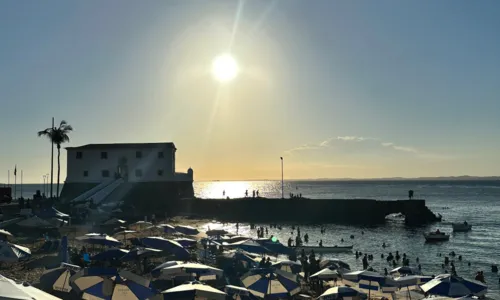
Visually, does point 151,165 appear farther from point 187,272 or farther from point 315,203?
point 187,272

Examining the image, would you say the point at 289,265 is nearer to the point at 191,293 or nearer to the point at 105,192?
the point at 191,293

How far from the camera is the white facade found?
7450cm

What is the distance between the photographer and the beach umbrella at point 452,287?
18.9 m

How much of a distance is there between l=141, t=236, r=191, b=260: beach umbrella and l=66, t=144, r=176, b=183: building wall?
153 ft

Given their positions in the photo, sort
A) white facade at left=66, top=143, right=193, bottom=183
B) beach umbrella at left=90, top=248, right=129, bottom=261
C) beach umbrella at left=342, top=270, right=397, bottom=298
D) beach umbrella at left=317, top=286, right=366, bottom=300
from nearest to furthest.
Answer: beach umbrella at left=317, top=286, right=366, bottom=300 < beach umbrella at left=342, top=270, right=397, bottom=298 < beach umbrella at left=90, top=248, right=129, bottom=261 < white facade at left=66, top=143, right=193, bottom=183

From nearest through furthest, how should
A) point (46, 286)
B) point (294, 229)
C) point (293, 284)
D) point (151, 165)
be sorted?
point (46, 286) < point (293, 284) < point (294, 229) < point (151, 165)

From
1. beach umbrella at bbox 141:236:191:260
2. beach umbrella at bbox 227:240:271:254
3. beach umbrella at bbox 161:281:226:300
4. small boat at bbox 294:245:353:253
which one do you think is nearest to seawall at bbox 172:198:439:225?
small boat at bbox 294:245:353:253

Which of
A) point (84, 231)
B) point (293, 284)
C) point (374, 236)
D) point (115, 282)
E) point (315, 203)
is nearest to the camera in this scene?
point (115, 282)

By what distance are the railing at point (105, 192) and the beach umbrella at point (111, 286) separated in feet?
153

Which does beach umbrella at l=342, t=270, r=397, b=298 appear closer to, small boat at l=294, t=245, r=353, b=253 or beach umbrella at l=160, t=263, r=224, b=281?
beach umbrella at l=160, t=263, r=224, b=281

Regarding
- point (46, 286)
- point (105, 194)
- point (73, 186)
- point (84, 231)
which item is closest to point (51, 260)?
point (46, 286)


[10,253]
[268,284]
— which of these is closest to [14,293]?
[268,284]

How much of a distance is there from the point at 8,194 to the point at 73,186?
1002 centimetres

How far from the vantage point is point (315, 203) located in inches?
3147
